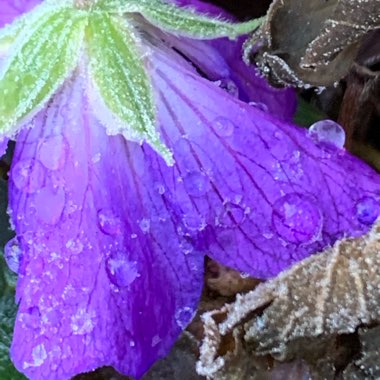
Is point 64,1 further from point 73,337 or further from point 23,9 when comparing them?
point 73,337

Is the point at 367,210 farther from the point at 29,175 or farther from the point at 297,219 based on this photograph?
the point at 29,175

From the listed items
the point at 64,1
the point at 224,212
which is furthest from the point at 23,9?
the point at 224,212

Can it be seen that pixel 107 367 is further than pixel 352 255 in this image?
Yes

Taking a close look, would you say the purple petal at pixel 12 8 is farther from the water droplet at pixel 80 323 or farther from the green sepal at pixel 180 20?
the water droplet at pixel 80 323

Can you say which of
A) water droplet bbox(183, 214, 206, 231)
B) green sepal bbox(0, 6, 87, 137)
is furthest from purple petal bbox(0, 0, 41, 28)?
water droplet bbox(183, 214, 206, 231)

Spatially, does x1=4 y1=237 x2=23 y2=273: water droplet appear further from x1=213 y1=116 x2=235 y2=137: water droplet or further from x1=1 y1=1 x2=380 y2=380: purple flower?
x1=213 y1=116 x2=235 y2=137: water droplet

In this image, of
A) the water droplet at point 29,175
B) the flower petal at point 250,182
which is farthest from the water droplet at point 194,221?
the water droplet at point 29,175

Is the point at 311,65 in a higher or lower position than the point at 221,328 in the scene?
higher
